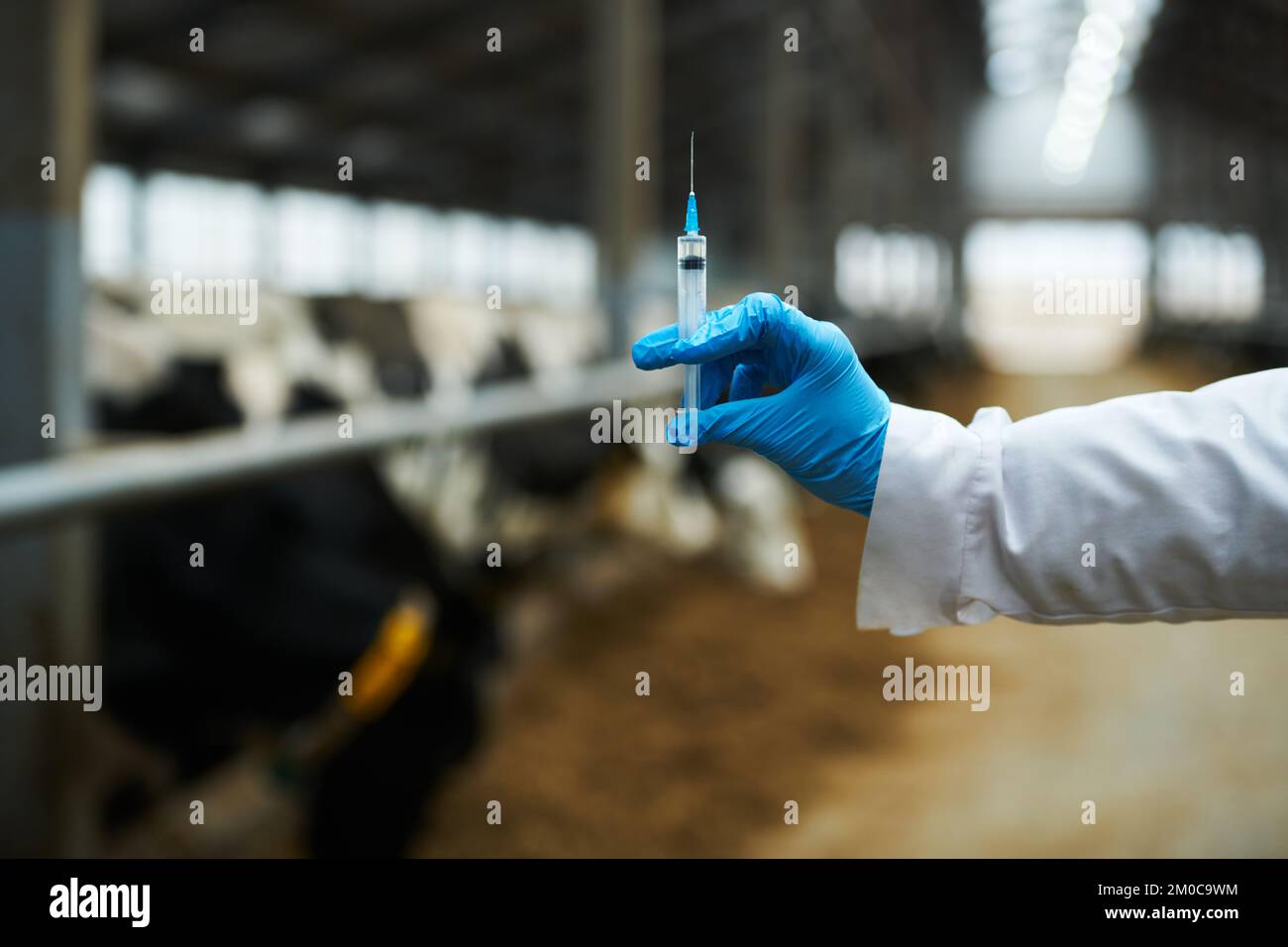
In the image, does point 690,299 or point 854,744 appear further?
point 854,744

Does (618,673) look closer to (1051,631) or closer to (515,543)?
(515,543)

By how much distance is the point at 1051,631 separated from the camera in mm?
3564

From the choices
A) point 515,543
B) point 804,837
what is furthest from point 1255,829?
point 515,543

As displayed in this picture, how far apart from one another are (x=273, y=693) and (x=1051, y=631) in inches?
103

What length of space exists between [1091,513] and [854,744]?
2.11 meters

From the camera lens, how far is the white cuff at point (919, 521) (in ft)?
2.45

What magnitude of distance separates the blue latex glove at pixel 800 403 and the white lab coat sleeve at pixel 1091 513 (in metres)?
0.03

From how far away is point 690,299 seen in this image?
0.68 m
